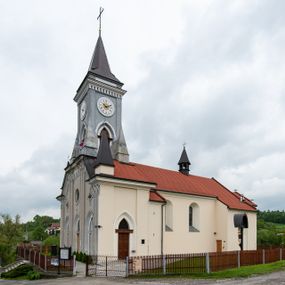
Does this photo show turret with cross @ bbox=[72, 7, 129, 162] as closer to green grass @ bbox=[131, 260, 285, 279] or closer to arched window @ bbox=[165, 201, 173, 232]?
arched window @ bbox=[165, 201, 173, 232]

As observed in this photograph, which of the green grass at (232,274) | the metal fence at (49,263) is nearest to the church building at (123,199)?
the metal fence at (49,263)

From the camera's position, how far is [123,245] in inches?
1146

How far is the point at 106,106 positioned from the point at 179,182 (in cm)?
1088

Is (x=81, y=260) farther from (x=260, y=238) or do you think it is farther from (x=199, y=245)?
(x=260, y=238)

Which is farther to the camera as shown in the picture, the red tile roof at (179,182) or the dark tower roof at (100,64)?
the dark tower roof at (100,64)

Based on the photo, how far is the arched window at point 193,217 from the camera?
37312 mm

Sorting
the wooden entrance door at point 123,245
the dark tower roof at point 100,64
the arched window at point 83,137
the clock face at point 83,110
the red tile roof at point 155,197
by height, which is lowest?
the wooden entrance door at point 123,245

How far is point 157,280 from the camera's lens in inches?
736

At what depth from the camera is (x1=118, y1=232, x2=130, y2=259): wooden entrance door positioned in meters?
28.8

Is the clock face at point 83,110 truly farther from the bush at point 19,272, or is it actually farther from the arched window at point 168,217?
the bush at point 19,272

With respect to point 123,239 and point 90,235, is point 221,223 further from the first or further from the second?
point 90,235

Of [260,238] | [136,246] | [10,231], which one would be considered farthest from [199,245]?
[260,238]

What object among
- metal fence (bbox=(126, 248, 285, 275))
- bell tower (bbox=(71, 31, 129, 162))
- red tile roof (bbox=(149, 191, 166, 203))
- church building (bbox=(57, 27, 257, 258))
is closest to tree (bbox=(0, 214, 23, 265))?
church building (bbox=(57, 27, 257, 258))

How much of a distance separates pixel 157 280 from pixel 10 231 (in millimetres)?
36321
